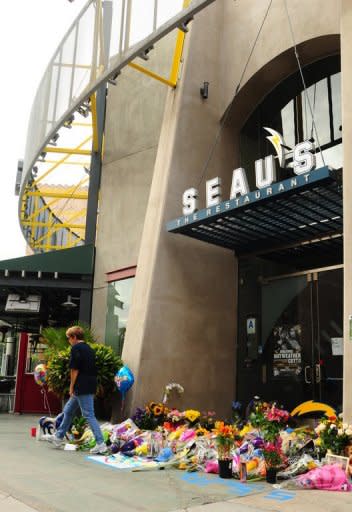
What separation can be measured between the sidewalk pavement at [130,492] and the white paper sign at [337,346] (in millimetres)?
4654

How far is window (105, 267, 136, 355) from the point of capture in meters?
15.1

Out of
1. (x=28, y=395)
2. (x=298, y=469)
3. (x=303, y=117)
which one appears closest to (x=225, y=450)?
(x=298, y=469)

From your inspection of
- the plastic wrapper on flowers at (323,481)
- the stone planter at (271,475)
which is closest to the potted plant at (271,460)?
the stone planter at (271,475)

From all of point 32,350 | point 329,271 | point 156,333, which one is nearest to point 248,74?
point 329,271

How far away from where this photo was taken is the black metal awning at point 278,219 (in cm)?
882

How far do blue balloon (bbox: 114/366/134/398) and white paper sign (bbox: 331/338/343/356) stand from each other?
13.5 feet

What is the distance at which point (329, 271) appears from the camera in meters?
11.0

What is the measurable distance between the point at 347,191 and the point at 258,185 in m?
2.17

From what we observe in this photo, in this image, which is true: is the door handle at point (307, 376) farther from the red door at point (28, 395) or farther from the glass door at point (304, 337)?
the red door at point (28, 395)

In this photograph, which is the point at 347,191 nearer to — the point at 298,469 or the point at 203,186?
the point at 298,469

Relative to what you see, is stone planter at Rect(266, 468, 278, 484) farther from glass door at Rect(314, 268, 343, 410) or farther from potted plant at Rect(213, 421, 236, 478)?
glass door at Rect(314, 268, 343, 410)

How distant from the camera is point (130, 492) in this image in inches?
223

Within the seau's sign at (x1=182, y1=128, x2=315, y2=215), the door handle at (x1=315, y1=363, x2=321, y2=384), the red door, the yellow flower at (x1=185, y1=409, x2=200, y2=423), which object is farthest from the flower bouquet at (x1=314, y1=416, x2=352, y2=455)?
the red door

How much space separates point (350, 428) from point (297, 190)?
393 centimetres
